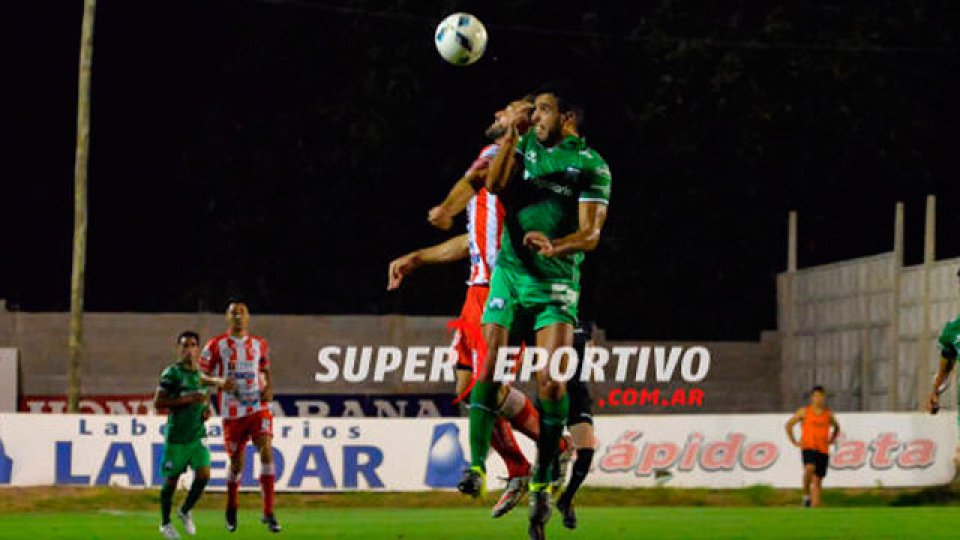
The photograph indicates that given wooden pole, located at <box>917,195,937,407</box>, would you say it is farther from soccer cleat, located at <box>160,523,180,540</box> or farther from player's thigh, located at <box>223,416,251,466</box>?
soccer cleat, located at <box>160,523,180,540</box>

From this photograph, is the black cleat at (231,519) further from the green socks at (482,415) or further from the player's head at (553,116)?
the player's head at (553,116)

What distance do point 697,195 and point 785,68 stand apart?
130 inches

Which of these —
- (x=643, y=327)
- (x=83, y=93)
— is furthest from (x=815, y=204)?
(x=83, y=93)

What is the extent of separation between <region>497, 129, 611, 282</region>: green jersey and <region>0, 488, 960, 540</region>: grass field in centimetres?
373

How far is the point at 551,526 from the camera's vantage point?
19578 millimetres

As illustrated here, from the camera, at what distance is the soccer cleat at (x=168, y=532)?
1962 centimetres

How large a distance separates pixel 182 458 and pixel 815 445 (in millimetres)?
13230

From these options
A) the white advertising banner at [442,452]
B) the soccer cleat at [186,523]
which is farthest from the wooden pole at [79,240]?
the soccer cleat at [186,523]

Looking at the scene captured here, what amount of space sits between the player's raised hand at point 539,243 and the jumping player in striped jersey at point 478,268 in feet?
3.52

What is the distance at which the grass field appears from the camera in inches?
748

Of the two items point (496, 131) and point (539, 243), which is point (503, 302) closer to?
point (539, 243)

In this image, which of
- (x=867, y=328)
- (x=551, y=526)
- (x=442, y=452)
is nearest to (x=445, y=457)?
(x=442, y=452)

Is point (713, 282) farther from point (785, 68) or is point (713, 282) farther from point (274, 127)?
point (274, 127)

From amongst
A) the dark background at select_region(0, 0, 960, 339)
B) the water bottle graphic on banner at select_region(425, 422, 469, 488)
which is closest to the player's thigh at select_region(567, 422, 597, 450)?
the water bottle graphic on banner at select_region(425, 422, 469, 488)
